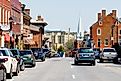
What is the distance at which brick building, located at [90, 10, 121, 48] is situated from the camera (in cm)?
11668

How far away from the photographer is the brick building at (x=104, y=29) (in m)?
117

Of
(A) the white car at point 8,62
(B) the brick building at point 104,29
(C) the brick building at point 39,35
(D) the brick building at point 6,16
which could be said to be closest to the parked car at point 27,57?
(D) the brick building at point 6,16

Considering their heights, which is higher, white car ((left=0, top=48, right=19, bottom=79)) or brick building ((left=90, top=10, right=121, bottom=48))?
brick building ((left=90, top=10, right=121, bottom=48))

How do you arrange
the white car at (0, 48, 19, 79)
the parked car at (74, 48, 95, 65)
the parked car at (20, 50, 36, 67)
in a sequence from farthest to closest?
1. the parked car at (74, 48, 95, 65)
2. the parked car at (20, 50, 36, 67)
3. the white car at (0, 48, 19, 79)

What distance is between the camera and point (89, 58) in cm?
4362

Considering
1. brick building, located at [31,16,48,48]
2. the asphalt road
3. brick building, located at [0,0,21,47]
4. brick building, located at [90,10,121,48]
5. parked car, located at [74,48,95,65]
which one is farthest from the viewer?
brick building, located at [31,16,48,48]

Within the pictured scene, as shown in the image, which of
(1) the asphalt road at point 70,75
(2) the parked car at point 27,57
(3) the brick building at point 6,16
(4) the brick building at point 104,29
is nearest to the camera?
(1) the asphalt road at point 70,75

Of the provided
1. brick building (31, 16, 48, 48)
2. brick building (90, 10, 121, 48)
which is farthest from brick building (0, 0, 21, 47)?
brick building (90, 10, 121, 48)

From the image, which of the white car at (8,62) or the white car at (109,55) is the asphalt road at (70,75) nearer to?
the white car at (8,62)

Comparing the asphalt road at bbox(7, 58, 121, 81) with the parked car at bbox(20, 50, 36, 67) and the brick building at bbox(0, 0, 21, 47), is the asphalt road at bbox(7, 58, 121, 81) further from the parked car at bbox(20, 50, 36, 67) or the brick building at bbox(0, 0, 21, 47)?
the brick building at bbox(0, 0, 21, 47)

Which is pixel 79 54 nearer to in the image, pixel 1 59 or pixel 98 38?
pixel 1 59

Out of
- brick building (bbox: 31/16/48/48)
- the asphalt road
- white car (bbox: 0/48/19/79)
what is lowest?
the asphalt road

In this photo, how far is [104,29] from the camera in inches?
4638

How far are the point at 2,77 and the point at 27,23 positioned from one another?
74.4 meters
